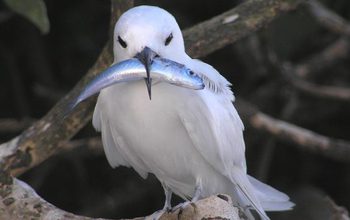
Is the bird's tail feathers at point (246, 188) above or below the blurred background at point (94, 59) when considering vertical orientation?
above

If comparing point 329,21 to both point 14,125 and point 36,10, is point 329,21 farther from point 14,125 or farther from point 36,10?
point 36,10

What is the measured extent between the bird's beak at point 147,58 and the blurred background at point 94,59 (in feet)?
8.34

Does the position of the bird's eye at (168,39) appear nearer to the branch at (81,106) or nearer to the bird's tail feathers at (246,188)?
the branch at (81,106)

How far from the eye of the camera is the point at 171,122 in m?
4.13

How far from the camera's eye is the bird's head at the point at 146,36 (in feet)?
12.6

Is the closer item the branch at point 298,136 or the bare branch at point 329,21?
the branch at point 298,136

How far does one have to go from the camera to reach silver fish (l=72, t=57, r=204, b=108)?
3.67 m

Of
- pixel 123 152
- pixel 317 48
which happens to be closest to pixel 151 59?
pixel 123 152

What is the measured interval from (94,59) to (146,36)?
2.95 m

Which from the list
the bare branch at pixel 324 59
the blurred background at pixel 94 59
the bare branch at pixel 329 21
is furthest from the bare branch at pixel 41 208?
the bare branch at pixel 324 59

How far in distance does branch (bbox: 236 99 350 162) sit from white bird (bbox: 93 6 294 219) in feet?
4.32

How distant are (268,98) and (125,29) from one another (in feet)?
10.2

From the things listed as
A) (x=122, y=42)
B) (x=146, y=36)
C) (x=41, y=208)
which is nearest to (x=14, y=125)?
(x=41, y=208)

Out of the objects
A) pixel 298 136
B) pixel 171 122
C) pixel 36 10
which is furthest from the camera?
pixel 298 136
